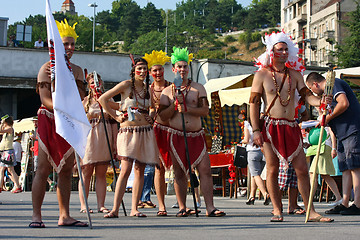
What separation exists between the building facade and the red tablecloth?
264ft

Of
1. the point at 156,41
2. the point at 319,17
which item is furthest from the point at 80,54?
the point at 156,41

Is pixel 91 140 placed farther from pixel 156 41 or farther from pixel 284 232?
pixel 156 41

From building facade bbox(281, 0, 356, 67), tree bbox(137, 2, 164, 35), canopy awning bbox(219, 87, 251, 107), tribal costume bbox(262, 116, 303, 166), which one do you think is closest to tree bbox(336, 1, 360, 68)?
canopy awning bbox(219, 87, 251, 107)

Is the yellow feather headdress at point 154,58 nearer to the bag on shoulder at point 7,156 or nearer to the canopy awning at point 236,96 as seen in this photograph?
the canopy awning at point 236,96

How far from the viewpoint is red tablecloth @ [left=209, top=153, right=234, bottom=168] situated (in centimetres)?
1587

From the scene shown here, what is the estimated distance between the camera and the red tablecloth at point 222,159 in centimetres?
1587

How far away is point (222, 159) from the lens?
16141 mm

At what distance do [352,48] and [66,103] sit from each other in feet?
117

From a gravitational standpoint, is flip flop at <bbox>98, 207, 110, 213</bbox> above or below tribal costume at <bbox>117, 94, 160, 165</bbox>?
below

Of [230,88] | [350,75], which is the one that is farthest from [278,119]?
[230,88]

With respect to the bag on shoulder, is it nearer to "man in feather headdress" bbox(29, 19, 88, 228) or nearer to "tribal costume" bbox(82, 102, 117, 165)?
"tribal costume" bbox(82, 102, 117, 165)

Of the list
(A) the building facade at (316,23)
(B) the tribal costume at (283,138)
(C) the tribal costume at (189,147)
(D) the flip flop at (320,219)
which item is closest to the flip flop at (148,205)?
(C) the tribal costume at (189,147)

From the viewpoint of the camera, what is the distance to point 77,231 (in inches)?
260

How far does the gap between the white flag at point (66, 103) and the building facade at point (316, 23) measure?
89.7 meters
